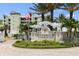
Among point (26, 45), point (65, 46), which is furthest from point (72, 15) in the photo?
point (26, 45)

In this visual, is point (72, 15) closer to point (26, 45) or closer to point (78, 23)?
point (78, 23)

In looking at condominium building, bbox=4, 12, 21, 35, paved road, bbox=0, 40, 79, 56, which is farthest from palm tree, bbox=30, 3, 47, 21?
paved road, bbox=0, 40, 79, 56

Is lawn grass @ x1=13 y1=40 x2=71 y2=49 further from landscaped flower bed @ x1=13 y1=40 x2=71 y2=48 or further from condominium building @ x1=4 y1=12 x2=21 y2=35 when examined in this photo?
condominium building @ x1=4 y1=12 x2=21 y2=35

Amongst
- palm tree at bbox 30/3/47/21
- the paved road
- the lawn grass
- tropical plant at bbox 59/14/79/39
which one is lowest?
the paved road

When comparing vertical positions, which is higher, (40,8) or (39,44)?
(40,8)

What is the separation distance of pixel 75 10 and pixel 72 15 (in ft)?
0.20

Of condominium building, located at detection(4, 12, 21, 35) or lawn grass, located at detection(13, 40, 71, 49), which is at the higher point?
condominium building, located at detection(4, 12, 21, 35)

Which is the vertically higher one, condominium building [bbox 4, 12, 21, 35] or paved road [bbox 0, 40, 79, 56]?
condominium building [bbox 4, 12, 21, 35]

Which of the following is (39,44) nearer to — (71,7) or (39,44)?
(39,44)

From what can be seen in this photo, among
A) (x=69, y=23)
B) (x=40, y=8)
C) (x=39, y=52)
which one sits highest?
(x=40, y=8)

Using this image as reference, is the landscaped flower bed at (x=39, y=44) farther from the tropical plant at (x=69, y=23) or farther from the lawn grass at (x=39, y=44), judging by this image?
the tropical plant at (x=69, y=23)

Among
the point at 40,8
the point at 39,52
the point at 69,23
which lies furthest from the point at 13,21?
the point at 69,23

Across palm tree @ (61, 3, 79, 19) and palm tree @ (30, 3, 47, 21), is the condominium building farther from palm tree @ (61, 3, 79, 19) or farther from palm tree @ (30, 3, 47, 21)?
palm tree @ (61, 3, 79, 19)

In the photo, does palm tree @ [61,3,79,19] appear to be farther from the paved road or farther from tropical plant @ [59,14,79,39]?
the paved road
